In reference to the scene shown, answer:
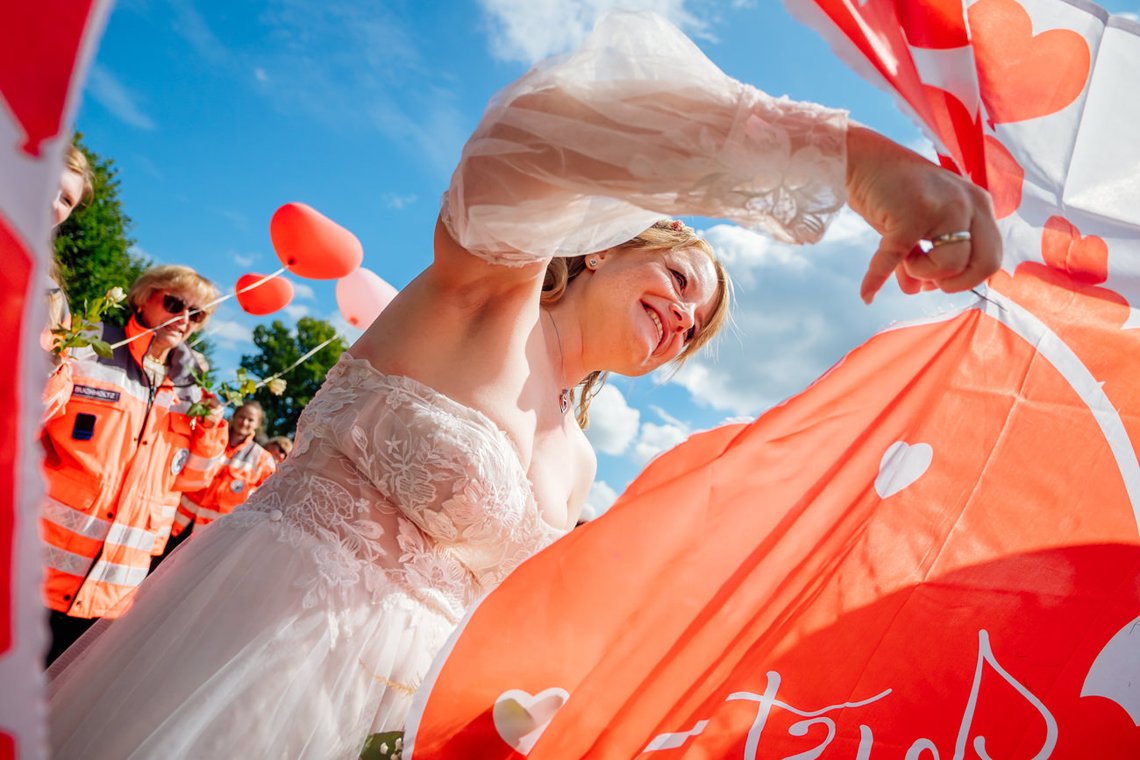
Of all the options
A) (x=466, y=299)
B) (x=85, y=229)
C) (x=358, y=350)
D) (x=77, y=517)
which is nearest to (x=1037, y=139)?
(x=466, y=299)

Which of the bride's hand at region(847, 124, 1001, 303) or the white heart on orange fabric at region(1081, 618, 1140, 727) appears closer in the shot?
the bride's hand at region(847, 124, 1001, 303)

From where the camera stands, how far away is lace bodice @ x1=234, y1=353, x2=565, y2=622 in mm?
1533

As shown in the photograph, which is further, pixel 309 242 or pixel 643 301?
pixel 309 242

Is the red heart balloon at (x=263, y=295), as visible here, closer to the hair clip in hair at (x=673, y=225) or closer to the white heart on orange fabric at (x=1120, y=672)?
the hair clip in hair at (x=673, y=225)

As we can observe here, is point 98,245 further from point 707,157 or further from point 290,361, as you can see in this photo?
point 707,157

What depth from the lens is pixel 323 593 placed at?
4.77 feet

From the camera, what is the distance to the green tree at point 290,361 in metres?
32.4

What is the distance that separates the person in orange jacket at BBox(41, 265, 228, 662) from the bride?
2.16 meters

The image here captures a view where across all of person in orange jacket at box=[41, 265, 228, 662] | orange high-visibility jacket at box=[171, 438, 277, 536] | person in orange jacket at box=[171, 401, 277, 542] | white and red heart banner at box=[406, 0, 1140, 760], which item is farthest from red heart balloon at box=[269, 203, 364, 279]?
white and red heart banner at box=[406, 0, 1140, 760]

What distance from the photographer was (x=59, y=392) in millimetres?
3375

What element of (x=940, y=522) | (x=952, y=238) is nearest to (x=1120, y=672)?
(x=940, y=522)

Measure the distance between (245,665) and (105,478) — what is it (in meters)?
2.85

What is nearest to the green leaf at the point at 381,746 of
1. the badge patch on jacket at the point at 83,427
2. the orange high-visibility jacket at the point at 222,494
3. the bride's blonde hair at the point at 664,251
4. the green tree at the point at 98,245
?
the bride's blonde hair at the point at 664,251

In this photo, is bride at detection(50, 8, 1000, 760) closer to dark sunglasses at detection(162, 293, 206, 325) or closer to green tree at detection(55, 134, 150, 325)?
dark sunglasses at detection(162, 293, 206, 325)
